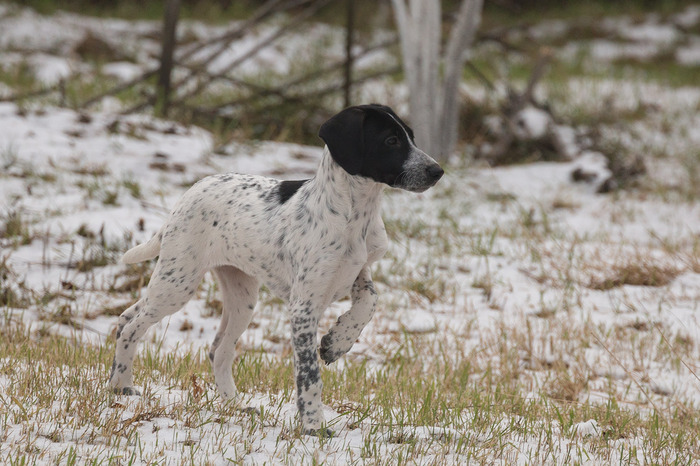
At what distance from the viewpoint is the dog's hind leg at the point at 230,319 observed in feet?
13.1

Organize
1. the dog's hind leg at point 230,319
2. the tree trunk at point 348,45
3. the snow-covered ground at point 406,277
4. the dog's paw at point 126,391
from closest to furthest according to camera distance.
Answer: the snow-covered ground at point 406,277, the dog's paw at point 126,391, the dog's hind leg at point 230,319, the tree trunk at point 348,45

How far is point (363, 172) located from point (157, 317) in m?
1.32

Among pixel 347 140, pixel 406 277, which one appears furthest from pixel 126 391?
pixel 406 277

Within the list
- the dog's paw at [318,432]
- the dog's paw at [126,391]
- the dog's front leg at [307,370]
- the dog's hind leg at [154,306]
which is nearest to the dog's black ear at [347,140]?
the dog's front leg at [307,370]

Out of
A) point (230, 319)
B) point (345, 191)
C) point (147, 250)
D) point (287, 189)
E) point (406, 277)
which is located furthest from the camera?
point (406, 277)

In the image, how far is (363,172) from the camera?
3.33 metres

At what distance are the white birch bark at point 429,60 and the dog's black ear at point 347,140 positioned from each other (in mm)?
5744

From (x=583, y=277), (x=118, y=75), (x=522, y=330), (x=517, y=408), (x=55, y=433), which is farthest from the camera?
Result: (x=118, y=75)

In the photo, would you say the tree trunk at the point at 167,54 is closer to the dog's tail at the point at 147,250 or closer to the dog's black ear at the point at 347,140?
the dog's tail at the point at 147,250

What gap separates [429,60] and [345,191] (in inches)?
239

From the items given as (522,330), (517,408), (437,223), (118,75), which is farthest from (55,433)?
(118,75)

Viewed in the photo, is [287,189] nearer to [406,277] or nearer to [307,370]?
[307,370]

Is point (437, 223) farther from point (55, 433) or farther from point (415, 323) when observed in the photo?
point (55, 433)

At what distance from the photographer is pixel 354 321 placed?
141 inches
